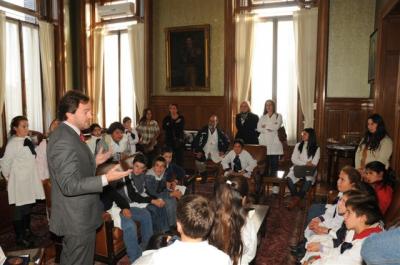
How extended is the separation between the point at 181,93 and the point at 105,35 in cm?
282

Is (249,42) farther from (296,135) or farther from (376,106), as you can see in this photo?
(376,106)

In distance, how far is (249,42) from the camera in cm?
768

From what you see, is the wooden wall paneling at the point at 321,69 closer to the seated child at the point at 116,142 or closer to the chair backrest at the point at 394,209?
the chair backrest at the point at 394,209

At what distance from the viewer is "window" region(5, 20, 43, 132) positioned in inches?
Result: 296

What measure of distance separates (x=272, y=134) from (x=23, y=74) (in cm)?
585

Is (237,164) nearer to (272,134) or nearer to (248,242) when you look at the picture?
(272,134)

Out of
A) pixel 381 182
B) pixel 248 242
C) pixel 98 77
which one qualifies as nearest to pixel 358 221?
pixel 248 242

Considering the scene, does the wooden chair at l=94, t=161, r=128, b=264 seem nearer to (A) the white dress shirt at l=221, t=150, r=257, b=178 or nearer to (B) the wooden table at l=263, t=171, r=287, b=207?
(A) the white dress shirt at l=221, t=150, r=257, b=178

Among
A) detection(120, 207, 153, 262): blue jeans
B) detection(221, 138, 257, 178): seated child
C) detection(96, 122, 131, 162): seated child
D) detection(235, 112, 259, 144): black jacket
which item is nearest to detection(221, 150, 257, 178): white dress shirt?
detection(221, 138, 257, 178): seated child

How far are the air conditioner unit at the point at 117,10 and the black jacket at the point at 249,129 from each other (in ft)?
13.8

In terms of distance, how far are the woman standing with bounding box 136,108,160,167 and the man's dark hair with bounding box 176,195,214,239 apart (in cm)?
543

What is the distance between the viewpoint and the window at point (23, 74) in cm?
752

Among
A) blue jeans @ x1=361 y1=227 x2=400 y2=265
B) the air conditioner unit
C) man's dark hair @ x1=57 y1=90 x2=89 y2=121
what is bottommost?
blue jeans @ x1=361 y1=227 x2=400 y2=265

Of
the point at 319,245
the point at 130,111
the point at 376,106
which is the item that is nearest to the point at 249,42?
the point at 376,106
